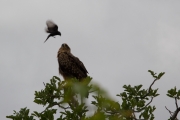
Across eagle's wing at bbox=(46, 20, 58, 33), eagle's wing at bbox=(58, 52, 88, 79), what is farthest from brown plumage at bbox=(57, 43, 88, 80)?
eagle's wing at bbox=(46, 20, 58, 33)

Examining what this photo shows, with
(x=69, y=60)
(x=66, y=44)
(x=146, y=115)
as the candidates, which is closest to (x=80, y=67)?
(x=69, y=60)

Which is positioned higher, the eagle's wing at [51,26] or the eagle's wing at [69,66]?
the eagle's wing at [69,66]

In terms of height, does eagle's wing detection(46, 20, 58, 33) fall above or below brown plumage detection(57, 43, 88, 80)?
below

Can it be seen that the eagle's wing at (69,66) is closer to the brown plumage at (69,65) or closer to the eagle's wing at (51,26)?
the brown plumage at (69,65)

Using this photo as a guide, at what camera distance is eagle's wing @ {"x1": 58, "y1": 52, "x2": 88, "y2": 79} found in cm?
990

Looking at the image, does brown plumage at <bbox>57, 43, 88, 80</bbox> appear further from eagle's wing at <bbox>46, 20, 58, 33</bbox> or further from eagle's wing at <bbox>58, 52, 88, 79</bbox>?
eagle's wing at <bbox>46, 20, 58, 33</bbox>

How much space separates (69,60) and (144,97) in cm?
517

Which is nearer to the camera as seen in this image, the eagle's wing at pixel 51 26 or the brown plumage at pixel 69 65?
Result: the eagle's wing at pixel 51 26

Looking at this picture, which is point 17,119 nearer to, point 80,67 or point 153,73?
point 153,73

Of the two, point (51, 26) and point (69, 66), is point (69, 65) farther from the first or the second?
point (51, 26)

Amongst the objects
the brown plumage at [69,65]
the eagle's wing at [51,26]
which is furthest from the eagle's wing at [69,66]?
the eagle's wing at [51,26]

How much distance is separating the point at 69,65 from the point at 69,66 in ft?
0.10

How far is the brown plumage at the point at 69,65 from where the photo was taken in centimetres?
990

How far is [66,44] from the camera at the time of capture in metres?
10.7
